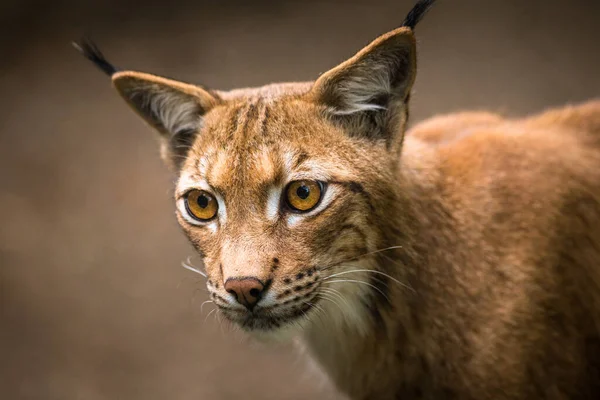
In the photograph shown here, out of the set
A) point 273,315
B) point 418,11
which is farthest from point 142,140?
point 418,11

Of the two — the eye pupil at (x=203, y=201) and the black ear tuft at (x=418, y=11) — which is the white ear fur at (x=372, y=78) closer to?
the black ear tuft at (x=418, y=11)

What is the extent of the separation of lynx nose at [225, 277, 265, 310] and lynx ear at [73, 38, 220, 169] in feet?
3.12

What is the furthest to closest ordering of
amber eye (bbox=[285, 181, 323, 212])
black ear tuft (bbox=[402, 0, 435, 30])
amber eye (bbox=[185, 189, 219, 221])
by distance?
amber eye (bbox=[185, 189, 219, 221]), amber eye (bbox=[285, 181, 323, 212]), black ear tuft (bbox=[402, 0, 435, 30])

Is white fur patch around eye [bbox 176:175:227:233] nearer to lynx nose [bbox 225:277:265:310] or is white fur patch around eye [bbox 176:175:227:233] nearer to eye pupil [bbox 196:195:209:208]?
eye pupil [bbox 196:195:209:208]

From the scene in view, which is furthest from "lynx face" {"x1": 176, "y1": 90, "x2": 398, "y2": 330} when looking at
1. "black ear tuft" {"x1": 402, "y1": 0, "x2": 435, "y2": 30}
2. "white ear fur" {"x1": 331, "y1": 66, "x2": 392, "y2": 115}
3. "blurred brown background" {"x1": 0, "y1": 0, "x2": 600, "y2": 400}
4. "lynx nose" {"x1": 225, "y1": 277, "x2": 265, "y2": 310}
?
"blurred brown background" {"x1": 0, "y1": 0, "x2": 600, "y2": 400}

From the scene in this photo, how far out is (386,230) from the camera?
3023 mm

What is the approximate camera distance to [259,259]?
8.75 ft

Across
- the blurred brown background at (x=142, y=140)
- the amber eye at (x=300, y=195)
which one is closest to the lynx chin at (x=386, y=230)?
the amber eye at (x=300, y=195)

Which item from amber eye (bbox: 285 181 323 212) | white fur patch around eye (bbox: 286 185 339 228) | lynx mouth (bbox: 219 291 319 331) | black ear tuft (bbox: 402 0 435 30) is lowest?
lynx mouth (bbox: 219 291 319 331)

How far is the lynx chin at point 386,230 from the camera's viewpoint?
2.80m

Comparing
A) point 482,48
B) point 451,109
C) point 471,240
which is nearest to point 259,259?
point 471,240

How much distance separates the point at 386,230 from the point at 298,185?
1.54 ft

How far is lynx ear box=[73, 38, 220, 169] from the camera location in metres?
3.16

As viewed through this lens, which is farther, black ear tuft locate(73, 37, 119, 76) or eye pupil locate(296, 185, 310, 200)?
black ear tuft locate(73, 37, 119, 76)
